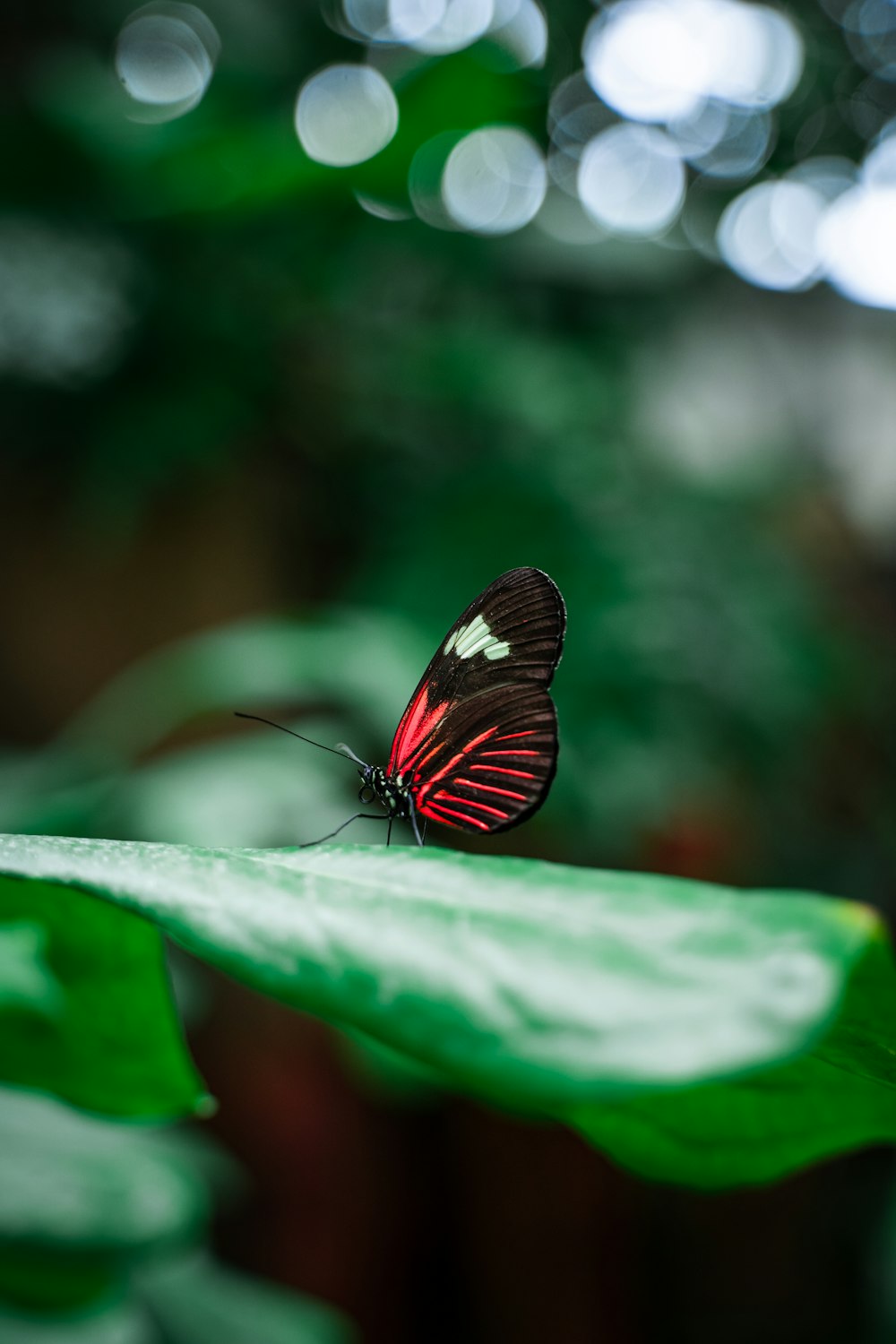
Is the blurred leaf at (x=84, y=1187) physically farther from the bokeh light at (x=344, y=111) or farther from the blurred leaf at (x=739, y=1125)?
the bokeh light at (x=344, y=111)

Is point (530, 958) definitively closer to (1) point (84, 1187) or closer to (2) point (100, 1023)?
(2) point (100, 1023)

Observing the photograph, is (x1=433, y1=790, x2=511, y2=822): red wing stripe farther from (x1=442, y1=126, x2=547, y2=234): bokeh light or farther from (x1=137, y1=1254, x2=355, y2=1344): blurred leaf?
(x1=442, y1=126, x2=547, y2=234): bokeh light

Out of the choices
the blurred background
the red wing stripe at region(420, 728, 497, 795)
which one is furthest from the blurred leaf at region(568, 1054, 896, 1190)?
the blurred background

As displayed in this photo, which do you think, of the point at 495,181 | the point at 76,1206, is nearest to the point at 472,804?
the point at 76,1206

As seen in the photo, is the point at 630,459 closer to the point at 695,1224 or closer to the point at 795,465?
the point at 795,465

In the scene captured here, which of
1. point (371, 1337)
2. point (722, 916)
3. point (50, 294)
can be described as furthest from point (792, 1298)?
point (722, 916)

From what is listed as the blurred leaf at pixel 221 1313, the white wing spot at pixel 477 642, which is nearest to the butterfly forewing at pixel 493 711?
the white wing spot at pixel 477 642
